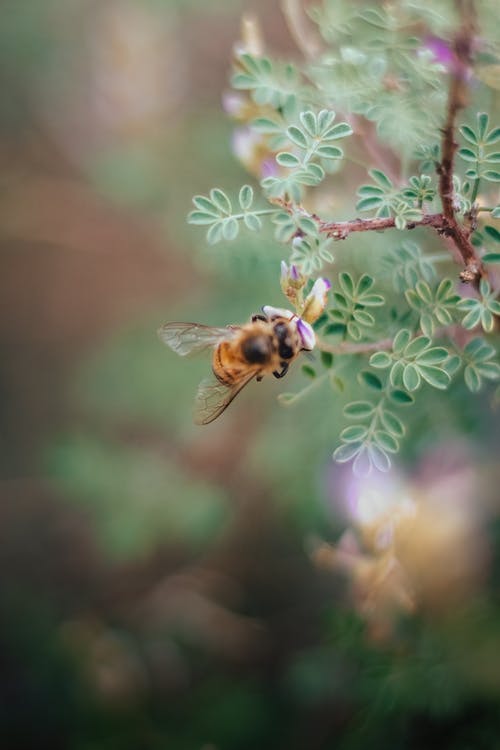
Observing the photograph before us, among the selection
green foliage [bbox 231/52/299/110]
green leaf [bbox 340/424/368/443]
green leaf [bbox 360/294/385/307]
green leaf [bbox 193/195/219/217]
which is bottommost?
green leaf [bbox 340/424/368/443]

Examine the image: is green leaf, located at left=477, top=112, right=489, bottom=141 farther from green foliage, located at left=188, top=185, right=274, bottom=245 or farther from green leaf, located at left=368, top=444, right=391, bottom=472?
green leaf, located at left=368, top=444, right=391, bottom=472

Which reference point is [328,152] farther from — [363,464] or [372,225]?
[363,464]

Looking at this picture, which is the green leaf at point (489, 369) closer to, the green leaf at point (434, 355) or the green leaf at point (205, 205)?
the green leaf at point (434, 355)

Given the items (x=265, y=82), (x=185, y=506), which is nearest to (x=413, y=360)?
(x=265, y=82)

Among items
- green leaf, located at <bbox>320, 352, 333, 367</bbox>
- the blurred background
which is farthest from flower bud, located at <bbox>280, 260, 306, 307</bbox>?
the blurred background

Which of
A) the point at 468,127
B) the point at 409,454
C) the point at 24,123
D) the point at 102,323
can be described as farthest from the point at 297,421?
the point at 24,123

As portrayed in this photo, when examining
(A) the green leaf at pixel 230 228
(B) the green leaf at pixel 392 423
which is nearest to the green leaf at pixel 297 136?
(A) the green leaf at pixel 230 228

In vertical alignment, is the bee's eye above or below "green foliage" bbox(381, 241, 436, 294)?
below
